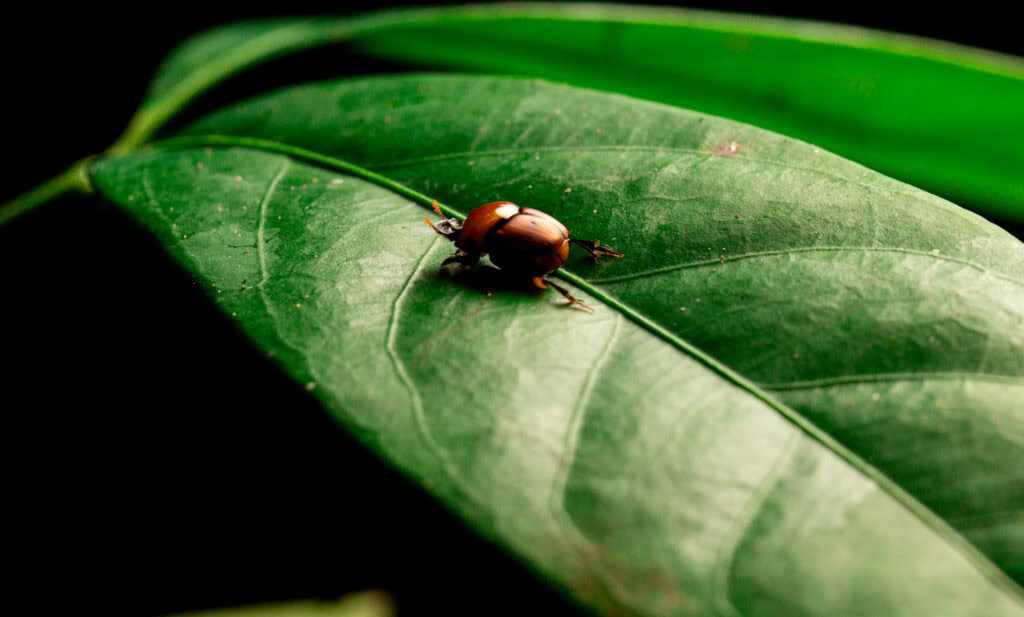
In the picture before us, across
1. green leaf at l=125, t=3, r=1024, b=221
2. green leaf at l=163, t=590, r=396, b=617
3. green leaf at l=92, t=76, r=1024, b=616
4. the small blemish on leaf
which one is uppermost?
green leaf at l=125, t=3, r=1024, b=221

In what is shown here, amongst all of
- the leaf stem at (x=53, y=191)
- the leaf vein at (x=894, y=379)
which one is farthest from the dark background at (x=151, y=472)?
the leaf vein at (x=894, y=379)

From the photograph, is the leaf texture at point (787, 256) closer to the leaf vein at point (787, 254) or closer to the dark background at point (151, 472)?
the leaf vein at point (787, 254)

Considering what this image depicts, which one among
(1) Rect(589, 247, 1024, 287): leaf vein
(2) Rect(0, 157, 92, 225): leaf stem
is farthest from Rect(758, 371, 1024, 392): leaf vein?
(2) Rect(0, 157, 92, 225): leaf stem

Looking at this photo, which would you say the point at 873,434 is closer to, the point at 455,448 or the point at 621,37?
the point at 455,448

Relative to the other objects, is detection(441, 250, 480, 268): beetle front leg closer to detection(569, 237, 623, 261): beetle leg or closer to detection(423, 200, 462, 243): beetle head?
detection(423, 200, 462, 243): beetle head

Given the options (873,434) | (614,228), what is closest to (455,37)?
(614,228)
